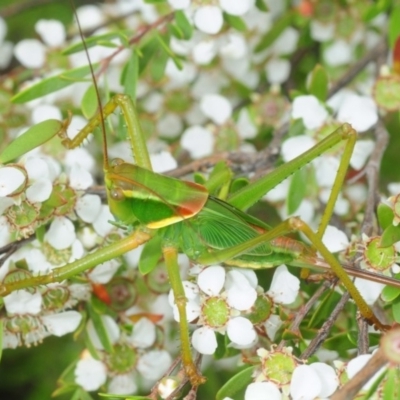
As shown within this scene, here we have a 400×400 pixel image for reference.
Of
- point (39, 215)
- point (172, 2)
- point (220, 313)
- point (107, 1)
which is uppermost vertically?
point (107, 1)

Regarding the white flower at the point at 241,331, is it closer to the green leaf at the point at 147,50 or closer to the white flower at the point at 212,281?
the white flower at the point at 212,281

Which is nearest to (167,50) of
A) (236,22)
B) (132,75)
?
(132,75)

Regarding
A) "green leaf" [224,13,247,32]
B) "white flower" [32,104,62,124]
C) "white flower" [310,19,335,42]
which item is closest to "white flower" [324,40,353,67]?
"white flower" [310,19,335,42]

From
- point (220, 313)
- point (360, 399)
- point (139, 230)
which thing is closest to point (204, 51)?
point (139, 230)

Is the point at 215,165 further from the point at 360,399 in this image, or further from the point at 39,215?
the point at 360,399

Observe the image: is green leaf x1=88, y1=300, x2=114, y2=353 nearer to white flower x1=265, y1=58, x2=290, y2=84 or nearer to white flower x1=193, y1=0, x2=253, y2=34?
white flower x1=193, y1=0, x2=253, y2=34

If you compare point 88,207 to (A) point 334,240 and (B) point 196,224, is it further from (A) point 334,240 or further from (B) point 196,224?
(A) point 334,240

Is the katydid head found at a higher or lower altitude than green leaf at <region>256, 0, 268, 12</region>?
lower
